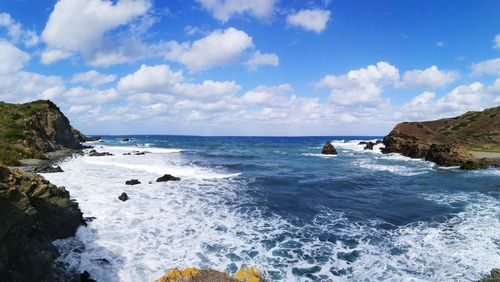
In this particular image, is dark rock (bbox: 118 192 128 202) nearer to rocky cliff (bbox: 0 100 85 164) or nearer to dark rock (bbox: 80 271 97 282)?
dark rock (bbox: 80 271 97 282)

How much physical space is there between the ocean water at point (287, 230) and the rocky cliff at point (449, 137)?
73.4ft

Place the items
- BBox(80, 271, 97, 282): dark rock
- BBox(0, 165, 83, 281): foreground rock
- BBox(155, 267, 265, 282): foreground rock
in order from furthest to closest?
1. BBox(80, 271, 97, 282): dark rock
2. BBox(0, 165, 83, 281): foreground rock
3. BBox(155, 267, 265, 282): foreground rock

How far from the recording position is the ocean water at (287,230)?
48.8ft

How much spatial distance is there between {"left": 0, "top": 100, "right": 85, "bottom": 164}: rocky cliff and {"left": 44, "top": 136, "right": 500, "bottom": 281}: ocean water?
12.8 meters

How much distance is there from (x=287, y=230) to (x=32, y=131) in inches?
1948

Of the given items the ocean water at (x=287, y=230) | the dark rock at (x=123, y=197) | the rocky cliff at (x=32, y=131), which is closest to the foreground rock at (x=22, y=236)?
the ocean water at (x=287, y=230)

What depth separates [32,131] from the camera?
53844 mm

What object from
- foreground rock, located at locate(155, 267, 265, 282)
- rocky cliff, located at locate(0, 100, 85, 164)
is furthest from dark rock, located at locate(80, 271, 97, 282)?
rocky cliff, located at locate(0, 100, 85, 164)

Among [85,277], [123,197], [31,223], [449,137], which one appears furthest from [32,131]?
[449,137]

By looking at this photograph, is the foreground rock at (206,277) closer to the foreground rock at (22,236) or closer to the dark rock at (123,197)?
the foreground rock at (22,236)

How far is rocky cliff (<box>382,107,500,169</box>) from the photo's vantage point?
56.3 meters

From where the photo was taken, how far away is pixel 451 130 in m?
82.8

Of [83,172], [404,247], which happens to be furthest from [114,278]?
[83,172]

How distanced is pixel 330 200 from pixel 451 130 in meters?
68.4
